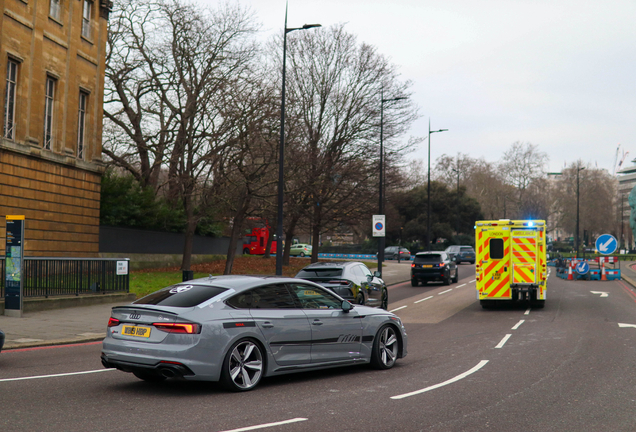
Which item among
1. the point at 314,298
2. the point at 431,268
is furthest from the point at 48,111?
the point at 314,298

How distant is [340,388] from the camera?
26.5 feet

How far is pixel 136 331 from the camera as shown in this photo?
298 inches

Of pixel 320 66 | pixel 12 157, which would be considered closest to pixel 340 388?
pixel 12 157

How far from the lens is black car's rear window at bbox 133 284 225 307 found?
7.75 m

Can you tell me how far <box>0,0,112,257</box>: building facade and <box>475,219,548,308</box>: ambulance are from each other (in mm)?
18060

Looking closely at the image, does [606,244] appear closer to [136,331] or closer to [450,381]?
[450,381]

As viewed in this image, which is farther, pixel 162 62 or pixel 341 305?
pixel 162 62

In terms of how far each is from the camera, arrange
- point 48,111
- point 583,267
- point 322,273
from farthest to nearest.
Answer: point 583,267 → point 48,111 → point 322,273

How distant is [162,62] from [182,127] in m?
5.33

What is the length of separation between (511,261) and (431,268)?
12141mm

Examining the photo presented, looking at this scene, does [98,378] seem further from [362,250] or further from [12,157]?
[362,250]

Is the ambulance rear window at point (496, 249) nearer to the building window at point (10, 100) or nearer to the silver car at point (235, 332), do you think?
the silver car at point (235, 332)

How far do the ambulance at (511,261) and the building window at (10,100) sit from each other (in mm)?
18682

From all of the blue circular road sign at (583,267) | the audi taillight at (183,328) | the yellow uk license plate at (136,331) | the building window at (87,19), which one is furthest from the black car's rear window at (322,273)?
the blue circular road sign at (583,267)
